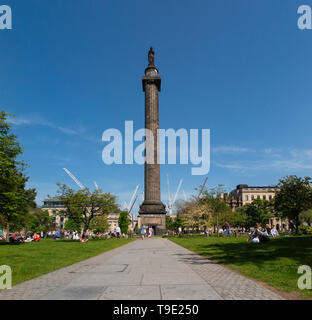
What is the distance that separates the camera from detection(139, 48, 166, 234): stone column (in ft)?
194

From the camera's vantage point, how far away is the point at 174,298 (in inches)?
239

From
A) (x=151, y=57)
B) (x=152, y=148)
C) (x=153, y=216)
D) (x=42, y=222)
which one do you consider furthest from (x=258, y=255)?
(x=42, y=222)

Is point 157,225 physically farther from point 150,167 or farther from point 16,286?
point 16,286

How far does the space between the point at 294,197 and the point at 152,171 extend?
93.6 feet

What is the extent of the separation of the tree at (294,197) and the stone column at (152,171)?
2375 centimetres

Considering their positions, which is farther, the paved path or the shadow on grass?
the shadow on grass

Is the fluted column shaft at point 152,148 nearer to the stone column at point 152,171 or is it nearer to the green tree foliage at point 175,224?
the stone column at point 152,171

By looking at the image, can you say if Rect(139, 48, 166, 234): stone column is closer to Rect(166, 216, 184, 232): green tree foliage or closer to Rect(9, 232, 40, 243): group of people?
Rect(9, 232, 40, 243): group of people

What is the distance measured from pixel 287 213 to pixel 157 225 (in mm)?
25395

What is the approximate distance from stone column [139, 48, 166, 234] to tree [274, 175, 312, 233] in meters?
23.8

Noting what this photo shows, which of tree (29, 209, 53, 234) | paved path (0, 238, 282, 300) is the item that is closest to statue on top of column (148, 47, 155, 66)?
paved path (0, 238, 282, 300)
